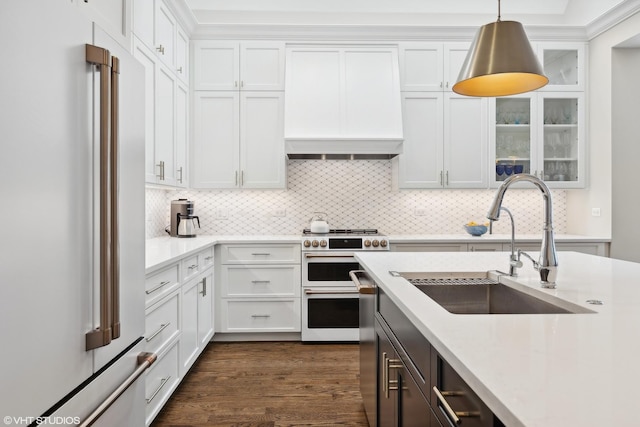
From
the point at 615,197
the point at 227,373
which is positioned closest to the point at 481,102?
the point at 615,197

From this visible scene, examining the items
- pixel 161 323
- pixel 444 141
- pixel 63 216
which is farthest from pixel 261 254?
pixel 63 216

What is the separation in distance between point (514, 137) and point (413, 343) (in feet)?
11.5

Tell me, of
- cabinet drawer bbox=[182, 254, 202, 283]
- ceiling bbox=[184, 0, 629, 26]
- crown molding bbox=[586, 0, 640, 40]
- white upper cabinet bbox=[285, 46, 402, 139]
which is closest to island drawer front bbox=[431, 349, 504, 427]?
cabinet drawer bbox=[182, 254, 202, 283]

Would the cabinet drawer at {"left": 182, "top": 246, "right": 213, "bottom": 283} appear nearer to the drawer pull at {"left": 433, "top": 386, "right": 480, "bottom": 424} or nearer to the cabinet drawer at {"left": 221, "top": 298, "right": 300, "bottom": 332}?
the cabinet drawer at {"left": 221, "top": 298, "right": 300, "bottom": 332}

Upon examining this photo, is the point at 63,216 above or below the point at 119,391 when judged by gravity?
above

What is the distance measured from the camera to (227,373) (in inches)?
120

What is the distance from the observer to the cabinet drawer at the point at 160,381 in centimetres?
213

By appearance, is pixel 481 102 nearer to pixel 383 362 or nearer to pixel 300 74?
pixel 300 74

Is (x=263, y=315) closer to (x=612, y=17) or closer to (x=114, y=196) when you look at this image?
(x=114, y=196)

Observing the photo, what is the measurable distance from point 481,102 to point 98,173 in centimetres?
380

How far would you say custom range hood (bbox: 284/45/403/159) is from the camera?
152 inches

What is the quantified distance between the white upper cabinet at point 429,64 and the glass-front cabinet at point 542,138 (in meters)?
0.57

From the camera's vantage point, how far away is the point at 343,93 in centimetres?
396

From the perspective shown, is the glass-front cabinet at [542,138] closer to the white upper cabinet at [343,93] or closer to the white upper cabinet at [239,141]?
the white upper cabinet at [343,93]
